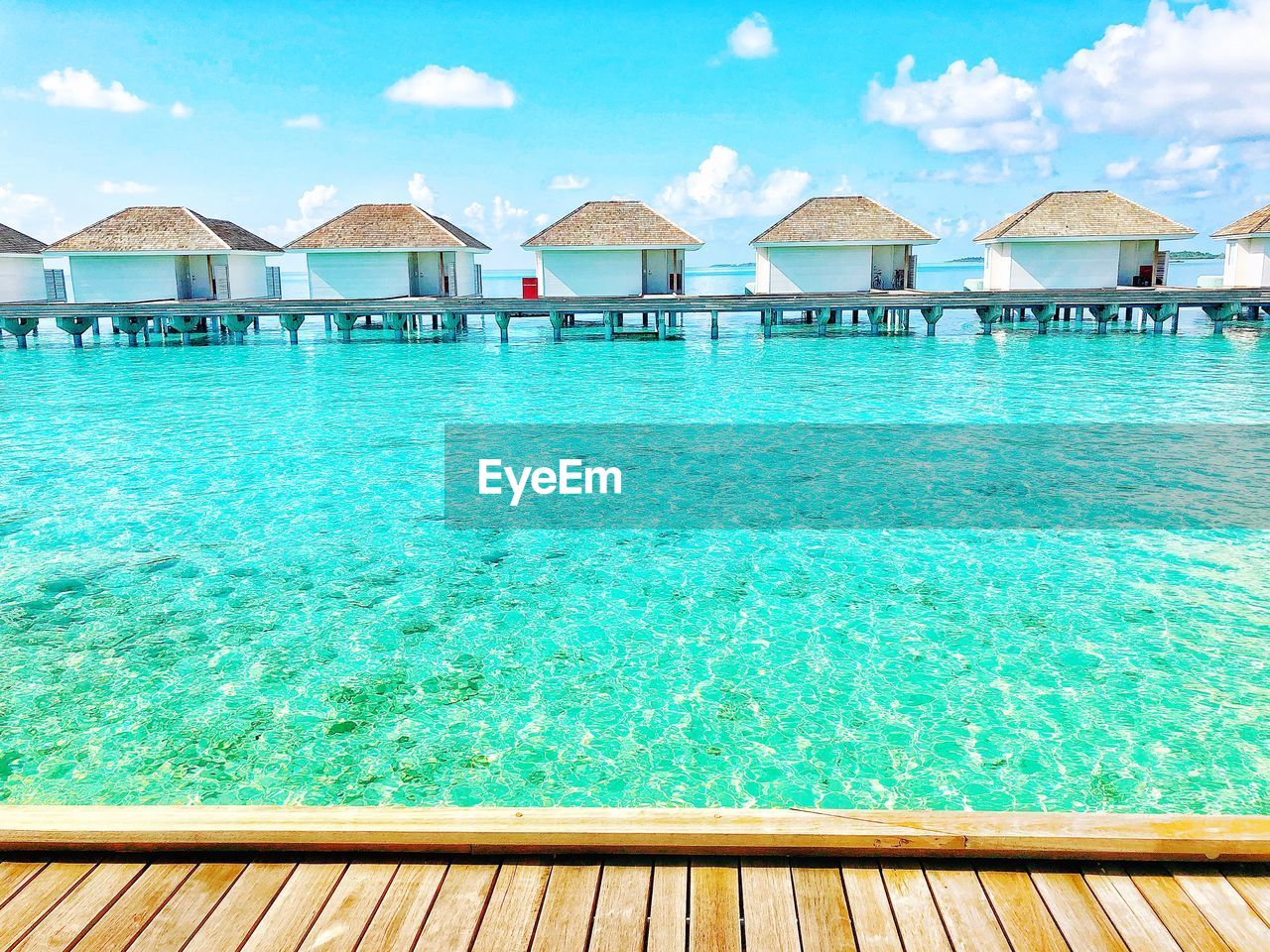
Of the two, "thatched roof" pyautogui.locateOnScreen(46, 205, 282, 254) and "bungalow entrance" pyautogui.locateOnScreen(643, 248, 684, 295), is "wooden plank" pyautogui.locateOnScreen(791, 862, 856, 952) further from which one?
"thatched roof" pyautogui.locateOnScreen(46, 205, 282, 254)

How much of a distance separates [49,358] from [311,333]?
41.2 feet

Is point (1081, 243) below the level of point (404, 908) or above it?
above

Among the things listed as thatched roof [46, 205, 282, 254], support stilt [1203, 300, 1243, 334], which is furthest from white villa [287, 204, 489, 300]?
support stilt [1203, 300, 1243, 334]

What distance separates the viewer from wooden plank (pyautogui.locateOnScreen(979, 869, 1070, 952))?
101 inches

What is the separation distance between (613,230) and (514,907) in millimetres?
31752

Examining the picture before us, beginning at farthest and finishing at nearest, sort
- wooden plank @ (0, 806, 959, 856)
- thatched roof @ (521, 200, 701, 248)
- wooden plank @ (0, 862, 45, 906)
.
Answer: thatched roof @ (521, 200, 701, 248), wooden plank @ (0, 806, 959, 856), wooden plank @ (0, 862, 45, 906)

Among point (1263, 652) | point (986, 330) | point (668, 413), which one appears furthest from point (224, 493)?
point (986, 330)

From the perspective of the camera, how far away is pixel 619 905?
2736 millimetres

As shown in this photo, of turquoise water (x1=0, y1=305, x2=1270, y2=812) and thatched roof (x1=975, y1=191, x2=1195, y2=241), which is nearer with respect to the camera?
turquoise water (x1=0, y1=305, x2=1270, y2=812)

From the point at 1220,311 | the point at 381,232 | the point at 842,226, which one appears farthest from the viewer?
the point at 1220,311

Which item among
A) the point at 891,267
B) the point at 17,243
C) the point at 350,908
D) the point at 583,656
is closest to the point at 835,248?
the point at 891,267

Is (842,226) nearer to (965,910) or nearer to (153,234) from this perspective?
(153,234)

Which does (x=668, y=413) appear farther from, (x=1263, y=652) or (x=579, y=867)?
(x=579, y=867)

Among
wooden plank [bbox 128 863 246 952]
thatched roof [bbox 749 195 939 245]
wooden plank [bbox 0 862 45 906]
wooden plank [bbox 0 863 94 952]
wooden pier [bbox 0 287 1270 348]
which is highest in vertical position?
thatched roof [bbox 749 195 939 245]
